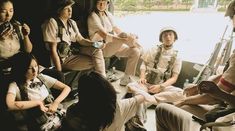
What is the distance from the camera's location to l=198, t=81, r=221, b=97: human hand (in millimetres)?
1540

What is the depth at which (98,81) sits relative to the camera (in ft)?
4.47


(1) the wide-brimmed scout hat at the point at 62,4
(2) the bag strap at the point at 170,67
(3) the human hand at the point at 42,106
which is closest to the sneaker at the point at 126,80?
(2) the bag strap at the point at 170,67

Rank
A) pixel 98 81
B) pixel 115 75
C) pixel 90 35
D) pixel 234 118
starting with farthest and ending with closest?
pixel 115 75
pixel 90 35
pixel 234 118
pixel 98 81

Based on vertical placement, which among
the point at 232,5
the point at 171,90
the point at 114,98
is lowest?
the point at 171,90

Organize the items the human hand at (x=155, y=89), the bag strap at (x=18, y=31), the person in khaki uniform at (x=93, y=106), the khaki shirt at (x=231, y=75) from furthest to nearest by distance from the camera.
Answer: the human hand at (x=155, y=89)
the bag strap at (x=18, y=31)
the khaki shirt at (x=231, y=75)
the person in khaki uniform at (x=93, y=106)

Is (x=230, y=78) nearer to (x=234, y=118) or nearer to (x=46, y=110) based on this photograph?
(x=234, y=118)

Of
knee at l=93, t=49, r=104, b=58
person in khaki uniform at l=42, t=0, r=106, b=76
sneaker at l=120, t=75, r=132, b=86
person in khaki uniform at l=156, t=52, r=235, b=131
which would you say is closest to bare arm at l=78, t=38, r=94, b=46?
person in khaki uniform at l=42, t=0, r=106, b=76

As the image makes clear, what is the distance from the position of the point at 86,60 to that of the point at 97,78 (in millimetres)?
1845

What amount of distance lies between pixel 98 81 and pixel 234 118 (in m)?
0.83

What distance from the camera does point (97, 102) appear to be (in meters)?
1.35

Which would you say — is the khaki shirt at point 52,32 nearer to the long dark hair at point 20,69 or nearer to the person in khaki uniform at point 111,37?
the person in khaki uniform at point 111,37

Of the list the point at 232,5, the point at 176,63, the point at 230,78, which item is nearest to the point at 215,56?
the point at 176,63

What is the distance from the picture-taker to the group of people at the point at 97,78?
1376mm

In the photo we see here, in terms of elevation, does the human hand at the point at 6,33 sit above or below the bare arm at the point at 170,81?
above
